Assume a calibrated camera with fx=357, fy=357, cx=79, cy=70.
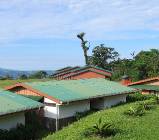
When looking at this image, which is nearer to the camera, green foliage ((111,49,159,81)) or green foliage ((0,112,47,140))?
green foliage ((0,112,47,140))

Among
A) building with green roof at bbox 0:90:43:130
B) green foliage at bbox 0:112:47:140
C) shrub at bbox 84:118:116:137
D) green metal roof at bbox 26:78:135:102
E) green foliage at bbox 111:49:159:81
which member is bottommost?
green foliage at bbox 0:112:47:140

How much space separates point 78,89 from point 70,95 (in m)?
2.68

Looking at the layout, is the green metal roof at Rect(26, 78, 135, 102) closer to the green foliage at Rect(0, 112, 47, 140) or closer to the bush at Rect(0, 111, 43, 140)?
the green foliage at Rect(0, 112, 47, 140)

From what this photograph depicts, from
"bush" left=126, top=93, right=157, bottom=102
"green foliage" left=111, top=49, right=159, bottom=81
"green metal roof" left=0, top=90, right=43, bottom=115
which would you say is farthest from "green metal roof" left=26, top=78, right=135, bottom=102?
"green foliage" left=111, top=49, right=159, bottom=81

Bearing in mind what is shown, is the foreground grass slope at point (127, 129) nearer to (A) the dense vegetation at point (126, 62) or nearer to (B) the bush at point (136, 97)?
(B) the bush at point (136, 97)

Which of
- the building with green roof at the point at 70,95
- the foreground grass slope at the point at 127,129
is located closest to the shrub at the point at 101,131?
the foreground grass slope at the point at 127,129

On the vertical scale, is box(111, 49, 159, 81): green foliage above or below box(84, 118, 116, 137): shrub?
above

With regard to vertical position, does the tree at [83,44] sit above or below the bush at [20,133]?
above

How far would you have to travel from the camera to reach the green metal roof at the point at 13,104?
62.6ft

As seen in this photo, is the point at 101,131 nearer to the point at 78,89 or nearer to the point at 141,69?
the point at 78,89

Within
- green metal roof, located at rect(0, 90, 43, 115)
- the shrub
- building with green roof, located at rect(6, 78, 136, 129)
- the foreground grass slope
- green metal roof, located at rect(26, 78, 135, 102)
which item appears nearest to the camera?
the foreground grass slope

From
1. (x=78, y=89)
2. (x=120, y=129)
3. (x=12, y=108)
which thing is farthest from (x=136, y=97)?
(x=12, y=108)

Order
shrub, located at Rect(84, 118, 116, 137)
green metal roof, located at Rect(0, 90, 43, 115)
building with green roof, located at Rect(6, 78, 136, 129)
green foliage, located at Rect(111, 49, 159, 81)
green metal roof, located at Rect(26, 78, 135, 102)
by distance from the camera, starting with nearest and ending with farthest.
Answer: shrub, located at Rect(84, 118, 116, 137)
green metal roof, located at Rect(0, 90, 43, 115)
building with green roof, located at Rect(6, 78, 136, 129)
green metal roof, located at Rect(26, 78, 135, 102)
green foliage, located at Rect(111, 49, 159, 81)

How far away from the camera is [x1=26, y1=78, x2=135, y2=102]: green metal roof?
24.8m
